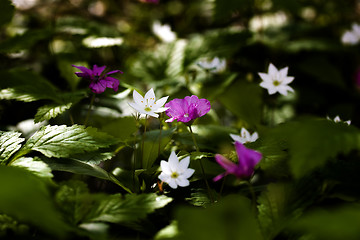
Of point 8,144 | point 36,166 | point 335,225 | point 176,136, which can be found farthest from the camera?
point 176,136

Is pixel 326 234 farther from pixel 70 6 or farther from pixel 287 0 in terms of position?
pixel 70 6

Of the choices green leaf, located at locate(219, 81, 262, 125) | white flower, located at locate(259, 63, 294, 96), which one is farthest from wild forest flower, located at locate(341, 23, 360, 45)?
white flower, located at locate(259, 63, 294, 96)

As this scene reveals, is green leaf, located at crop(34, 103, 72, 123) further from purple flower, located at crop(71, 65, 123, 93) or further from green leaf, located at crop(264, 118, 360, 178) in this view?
green leaf, located at crop(264, 118, 360, 178)

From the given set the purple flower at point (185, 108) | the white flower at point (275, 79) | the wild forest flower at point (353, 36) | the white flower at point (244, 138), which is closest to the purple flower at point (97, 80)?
the purple flower at point (185, 108)

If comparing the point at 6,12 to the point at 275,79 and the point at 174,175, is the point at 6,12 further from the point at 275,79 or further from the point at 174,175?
the point at 275,79

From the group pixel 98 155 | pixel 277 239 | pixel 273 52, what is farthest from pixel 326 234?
pixel 273 52

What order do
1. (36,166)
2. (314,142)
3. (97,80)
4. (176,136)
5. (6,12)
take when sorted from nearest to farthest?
(314,142)
(36,166)
(97,80)
(176,136)
(6,12)

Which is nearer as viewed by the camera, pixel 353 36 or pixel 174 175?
pixel 174 175

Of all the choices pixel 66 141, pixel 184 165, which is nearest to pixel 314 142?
pixel 184 165
